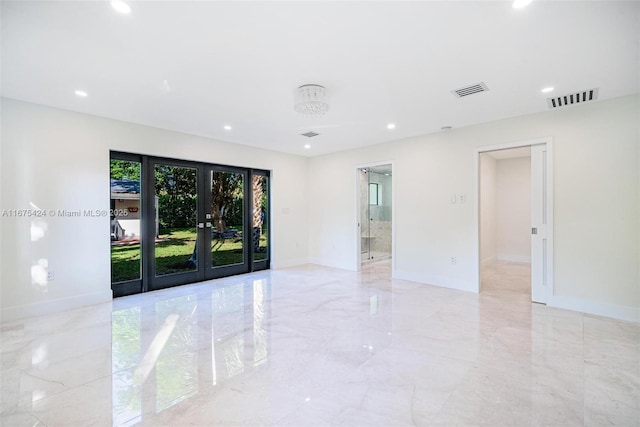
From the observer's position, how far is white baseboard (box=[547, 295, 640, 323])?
3.43 meters

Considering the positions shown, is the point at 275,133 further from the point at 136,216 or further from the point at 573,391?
the point at 573,391

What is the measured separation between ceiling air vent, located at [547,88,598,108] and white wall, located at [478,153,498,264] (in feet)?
9.81

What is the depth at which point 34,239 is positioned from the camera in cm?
368

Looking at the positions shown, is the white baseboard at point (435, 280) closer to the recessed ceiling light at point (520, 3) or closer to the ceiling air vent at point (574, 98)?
the ceiling air vent at point (574, 98)

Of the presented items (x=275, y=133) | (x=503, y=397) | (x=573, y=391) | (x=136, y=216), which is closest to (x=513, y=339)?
(x=573, y=391)

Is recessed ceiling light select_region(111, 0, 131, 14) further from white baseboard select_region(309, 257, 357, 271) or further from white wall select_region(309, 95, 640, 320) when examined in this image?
white baseboard select_region(309, 257, 357, 271)

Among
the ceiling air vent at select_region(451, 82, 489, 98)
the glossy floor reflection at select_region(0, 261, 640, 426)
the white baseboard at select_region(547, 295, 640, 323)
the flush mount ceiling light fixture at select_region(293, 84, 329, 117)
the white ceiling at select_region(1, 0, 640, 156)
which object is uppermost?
the white ceiling at select_region(1, 0, 640, 156)

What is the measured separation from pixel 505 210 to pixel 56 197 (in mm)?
8835

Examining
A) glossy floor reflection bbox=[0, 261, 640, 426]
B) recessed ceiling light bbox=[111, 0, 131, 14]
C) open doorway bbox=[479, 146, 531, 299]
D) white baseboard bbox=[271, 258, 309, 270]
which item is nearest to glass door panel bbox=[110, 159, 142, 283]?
glossy floor reflection bbox=[0, 261, 640, 426]

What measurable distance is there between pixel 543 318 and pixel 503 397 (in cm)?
203

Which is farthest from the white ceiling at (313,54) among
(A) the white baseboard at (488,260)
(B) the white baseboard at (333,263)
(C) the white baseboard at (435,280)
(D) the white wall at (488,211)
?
(A) the white baseboard at (488,260)

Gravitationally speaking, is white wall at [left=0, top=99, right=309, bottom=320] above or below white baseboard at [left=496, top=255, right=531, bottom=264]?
above

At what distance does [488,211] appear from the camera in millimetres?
7102

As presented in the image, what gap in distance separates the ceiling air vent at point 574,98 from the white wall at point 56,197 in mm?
5524
